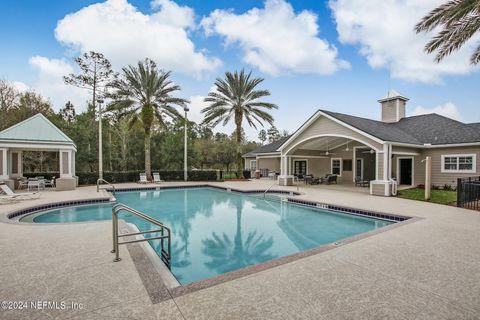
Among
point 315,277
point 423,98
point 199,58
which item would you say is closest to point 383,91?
point 423,98

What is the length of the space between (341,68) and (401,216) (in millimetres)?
14578

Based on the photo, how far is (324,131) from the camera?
56.4ft

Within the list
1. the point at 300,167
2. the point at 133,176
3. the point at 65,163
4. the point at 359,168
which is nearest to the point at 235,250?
the point at 65,163

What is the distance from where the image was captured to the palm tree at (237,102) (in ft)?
75.3

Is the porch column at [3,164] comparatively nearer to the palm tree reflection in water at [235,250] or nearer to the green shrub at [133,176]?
the green shrub at [133,176]

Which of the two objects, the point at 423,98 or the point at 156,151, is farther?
the point at 156,151

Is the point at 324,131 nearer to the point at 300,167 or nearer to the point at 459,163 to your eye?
the point at 459,163

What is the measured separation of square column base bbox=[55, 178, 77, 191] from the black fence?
21.0 meters

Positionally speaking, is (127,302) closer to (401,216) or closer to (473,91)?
(401,216)

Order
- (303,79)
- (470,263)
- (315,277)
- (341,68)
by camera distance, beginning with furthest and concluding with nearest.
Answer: (303,79) < (341,68) < (470,263) < (315,277)

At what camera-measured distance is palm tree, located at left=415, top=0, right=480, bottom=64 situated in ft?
29.9

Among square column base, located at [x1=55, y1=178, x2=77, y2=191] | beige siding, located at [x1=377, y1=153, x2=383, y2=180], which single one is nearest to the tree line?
square column base, located at [x1=55, y1=178, x2=77, y2=191]

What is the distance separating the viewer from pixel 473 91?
18578 mm

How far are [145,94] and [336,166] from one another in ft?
58.8
